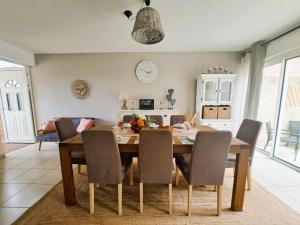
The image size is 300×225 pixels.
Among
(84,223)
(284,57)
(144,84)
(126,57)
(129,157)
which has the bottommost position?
(84,223)

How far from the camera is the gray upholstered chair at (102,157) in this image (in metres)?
1.44

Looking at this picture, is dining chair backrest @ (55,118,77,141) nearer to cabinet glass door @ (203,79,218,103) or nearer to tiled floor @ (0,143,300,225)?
tiled floor @ (0,143,300,225)

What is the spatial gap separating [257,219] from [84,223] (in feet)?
5.79

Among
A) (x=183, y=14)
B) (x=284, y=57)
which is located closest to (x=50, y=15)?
(x=183, y=14)

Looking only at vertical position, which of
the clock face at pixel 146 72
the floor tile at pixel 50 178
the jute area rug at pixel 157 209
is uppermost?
the clock face at pixel 146 72

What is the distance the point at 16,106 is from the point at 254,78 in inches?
236

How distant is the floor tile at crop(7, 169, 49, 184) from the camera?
226 centimetres

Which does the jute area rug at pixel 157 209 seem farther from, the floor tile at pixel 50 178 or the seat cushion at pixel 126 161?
the seat cushion at pixel 126 161

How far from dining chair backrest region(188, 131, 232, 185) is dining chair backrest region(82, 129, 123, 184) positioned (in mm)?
767

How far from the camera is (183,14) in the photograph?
2.14 meters

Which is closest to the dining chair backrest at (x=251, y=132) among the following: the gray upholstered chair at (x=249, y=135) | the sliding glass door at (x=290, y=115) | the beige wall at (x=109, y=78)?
the gray upholstered chair at (x=249, y=135)

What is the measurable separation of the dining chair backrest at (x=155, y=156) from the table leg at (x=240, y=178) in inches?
28.9

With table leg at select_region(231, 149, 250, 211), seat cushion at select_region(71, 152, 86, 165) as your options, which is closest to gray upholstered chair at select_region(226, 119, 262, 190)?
table leg at select_region(231, 149, 250, 211)

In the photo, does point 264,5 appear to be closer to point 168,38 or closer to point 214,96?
point 168,38
